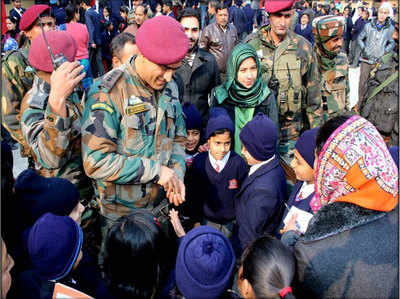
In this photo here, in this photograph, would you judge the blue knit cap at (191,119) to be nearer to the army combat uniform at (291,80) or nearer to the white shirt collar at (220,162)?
the white shirt collar at (220,162)

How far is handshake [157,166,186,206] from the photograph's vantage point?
7.15 ft

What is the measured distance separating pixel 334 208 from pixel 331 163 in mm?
217

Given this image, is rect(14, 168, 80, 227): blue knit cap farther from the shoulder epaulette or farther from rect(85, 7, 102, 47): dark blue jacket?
rect(85, 7, 102, 47): dark blue jacket

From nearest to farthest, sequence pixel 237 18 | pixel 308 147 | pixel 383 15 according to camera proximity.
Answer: pixel 308 147, pixel 383 15, pixel 237 18

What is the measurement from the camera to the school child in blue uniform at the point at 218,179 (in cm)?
294

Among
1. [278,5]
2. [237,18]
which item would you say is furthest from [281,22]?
[237,18]

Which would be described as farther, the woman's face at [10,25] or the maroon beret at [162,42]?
the woman's face at [10,25]

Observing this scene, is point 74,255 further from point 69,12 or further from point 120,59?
point 69,12

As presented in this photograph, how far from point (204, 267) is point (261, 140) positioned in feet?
4.21

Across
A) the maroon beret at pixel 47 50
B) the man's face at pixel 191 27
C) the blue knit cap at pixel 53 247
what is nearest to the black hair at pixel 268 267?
the blue knit cap at pixel 53 247

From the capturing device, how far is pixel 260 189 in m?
→ 2.46

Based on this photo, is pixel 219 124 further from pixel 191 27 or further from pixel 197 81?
pixel 191 27

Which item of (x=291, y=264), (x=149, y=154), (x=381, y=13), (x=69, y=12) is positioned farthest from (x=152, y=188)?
(x=381, y=13)

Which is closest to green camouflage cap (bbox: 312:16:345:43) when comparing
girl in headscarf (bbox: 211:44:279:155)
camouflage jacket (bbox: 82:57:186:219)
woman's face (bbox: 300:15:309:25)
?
girl in headscarf (bbox: 211:44:279:155)
